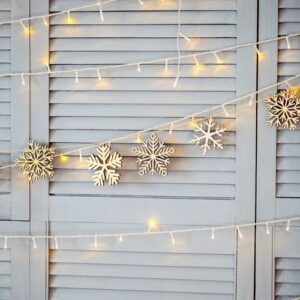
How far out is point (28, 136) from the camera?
1812 millimetres

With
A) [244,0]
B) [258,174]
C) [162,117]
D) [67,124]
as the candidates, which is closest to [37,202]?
[67,124]

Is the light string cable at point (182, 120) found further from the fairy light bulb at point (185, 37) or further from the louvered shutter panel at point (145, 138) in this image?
the fairy light bulb at point (185, 37)

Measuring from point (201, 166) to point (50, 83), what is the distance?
1.57 feet

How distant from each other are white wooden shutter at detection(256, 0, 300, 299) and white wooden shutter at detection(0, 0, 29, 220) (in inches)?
25.5

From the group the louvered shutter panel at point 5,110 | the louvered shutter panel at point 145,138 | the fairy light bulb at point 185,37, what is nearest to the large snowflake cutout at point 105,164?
the louvered shutter panel at point 145,138

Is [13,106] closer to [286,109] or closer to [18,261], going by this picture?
[18,261]

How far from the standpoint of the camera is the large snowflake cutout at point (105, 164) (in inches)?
70.1

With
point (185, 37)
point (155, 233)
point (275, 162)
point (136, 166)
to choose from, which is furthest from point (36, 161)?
point (275, 162)

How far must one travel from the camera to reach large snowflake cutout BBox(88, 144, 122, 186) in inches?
70.1

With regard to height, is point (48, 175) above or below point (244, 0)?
below

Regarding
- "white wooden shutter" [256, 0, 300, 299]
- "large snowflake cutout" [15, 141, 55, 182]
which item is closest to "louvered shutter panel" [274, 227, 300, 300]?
"white wooden shutter" [256, 0, 300, 299]

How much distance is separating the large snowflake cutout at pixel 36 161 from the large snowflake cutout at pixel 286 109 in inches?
24.3

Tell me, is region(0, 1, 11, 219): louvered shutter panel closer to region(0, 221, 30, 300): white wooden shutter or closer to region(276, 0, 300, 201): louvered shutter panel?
region(0, 221, 30, 300): white wooden shutter

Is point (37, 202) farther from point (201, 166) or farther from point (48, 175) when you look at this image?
point (201, 166)
